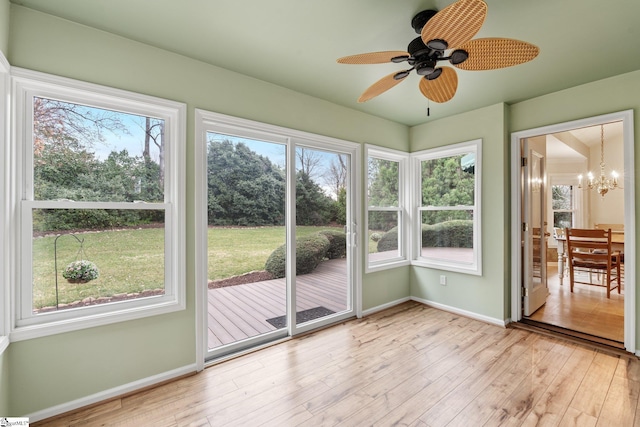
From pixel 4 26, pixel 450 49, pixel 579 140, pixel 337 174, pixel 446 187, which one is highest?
pixel 579 140

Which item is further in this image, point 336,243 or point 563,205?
point 563,205

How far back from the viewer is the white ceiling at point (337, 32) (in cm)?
174

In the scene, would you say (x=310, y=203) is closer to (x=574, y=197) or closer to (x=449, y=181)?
(x=449, y=181)

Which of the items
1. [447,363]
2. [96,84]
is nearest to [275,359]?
[447,363]

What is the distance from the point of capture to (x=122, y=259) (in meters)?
2.13

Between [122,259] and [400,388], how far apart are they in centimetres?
230

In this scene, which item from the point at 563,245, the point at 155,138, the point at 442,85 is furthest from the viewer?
the point at 563,245

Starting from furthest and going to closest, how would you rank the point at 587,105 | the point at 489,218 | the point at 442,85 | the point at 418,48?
1. the point at 489,218
2. the point at 587,105
3. the point at 442,85
4. the point at 418,48

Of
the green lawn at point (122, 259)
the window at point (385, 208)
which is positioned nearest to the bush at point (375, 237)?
the window at point (385, 208)

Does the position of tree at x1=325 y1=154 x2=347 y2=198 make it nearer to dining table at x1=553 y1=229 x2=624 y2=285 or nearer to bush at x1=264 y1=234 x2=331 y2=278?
bush at x1=264 y1=234 x2=331 y2=278

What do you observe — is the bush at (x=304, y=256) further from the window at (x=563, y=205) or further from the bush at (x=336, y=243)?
the window at (x=563, y=205)

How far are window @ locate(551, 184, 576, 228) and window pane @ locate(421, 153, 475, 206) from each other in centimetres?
522

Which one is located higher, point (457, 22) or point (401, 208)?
point (457, 22)

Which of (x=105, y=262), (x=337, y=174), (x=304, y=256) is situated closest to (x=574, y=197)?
(x=337, y=174)
